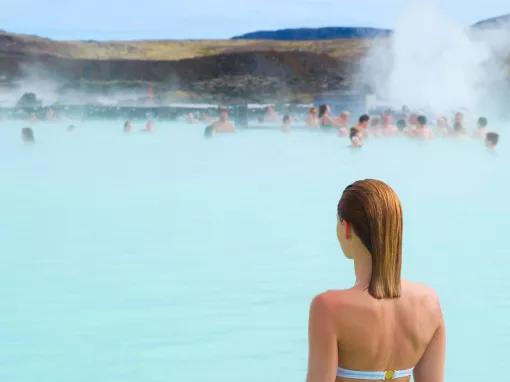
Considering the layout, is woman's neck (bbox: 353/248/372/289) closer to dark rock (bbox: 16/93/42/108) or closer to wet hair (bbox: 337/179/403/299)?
wet hair (bbox: 337/179/403/299)

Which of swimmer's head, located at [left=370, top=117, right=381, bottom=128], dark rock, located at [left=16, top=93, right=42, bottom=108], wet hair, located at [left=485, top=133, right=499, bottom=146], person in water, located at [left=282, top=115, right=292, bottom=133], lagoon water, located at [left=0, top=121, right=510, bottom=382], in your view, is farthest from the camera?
dark rock, located at [left=16, top=93, right=42, bottom=108]

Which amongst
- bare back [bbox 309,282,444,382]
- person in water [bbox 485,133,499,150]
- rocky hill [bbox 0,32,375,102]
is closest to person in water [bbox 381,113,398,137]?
person in water [bbox 485,133,499,150]

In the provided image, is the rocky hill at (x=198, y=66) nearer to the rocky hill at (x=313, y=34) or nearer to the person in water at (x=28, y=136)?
the rocky hill at (x=313, y=34)

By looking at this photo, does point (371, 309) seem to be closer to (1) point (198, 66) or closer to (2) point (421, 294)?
(2) point (421, 294)

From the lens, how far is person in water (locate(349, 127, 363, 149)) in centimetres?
1129

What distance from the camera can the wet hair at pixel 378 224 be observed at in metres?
1.45

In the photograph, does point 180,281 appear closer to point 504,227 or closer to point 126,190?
point 504,227

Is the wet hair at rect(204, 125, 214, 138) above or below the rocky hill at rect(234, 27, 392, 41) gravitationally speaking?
below

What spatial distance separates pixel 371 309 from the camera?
149 cm

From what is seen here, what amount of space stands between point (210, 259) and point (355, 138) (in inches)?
235

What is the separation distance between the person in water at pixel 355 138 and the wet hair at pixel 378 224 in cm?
984

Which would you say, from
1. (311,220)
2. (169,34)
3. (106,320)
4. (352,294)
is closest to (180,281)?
(106,320)

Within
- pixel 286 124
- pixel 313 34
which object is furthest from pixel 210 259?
pixel 313 34

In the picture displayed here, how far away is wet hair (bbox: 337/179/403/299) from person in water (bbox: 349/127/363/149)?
9841 mm
